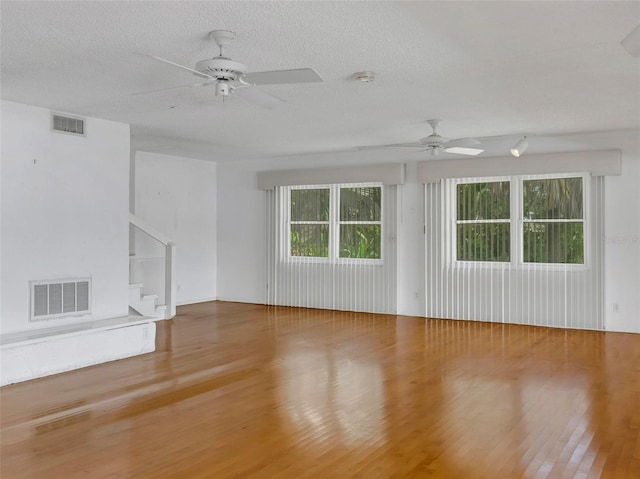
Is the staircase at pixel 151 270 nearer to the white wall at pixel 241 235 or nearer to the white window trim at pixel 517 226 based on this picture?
the white wall at pixel 241 235

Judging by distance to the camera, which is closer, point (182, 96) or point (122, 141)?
point (182, 96)

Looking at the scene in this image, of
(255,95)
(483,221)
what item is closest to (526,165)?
(483,221)

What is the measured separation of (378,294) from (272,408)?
4826mm

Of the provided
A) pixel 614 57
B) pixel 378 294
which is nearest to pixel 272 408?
pixel 614 57

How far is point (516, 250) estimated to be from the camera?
25.5 ft

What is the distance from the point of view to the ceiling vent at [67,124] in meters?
5.79

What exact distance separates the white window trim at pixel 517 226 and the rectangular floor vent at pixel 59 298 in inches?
196

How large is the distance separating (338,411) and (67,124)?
415 cm

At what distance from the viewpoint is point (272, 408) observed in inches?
Answer: 161

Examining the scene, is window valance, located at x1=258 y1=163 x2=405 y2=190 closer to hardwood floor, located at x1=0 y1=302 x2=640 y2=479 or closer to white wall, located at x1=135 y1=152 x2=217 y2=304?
white wall, located at x1=135 y1=152 x2=217 y2=304

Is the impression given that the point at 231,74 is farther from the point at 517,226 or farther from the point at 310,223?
the point at 310,223

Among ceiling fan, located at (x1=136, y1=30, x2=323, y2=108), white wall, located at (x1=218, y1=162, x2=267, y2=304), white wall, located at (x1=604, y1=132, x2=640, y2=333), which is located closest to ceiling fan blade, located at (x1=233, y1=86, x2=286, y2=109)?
ceiling fan, located at (x1=136, y1=30, x2=323, y2=108)

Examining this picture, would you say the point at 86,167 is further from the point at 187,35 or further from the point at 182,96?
the point at 187,35

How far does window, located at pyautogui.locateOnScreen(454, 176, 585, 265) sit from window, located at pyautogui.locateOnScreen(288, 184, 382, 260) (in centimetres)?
134
